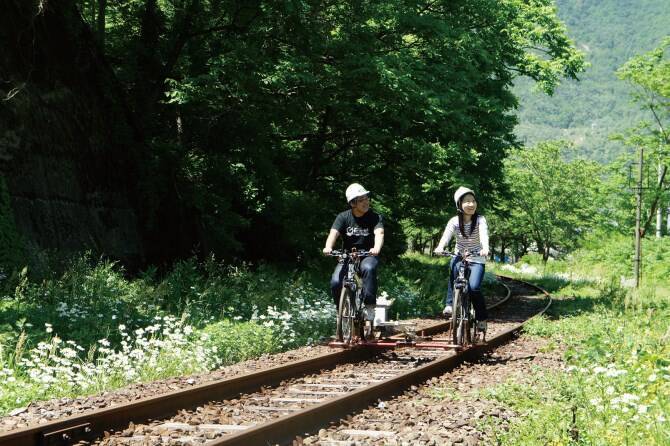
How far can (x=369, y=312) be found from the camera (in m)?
10.6

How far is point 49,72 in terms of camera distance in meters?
15.8

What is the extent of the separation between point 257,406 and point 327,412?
0.82 m

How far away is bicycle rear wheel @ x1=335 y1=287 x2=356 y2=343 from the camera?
1040 centimetres

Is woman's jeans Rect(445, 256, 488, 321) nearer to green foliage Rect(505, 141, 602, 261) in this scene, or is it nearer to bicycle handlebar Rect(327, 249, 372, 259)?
bicycle handlebar Rect(327, 249, 372, 259)

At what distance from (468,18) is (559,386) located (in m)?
16.6

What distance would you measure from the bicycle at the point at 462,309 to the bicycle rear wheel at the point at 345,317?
1.39 meters

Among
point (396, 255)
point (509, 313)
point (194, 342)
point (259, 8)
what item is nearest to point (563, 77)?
point (396, 255)

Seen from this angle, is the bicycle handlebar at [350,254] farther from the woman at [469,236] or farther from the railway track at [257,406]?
the railway track at [257,406]

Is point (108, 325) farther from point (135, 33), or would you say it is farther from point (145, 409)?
point (135, 33)

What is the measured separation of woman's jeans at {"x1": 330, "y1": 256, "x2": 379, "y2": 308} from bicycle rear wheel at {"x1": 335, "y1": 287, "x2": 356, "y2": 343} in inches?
5.3

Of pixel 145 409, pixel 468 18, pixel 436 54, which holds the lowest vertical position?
pixel 145 409

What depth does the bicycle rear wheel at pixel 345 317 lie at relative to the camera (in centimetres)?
1040

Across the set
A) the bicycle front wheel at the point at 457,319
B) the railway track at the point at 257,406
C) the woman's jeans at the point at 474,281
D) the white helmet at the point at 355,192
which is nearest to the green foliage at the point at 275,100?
the white helmet at the point at 355,192

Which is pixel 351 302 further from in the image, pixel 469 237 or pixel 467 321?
pixel 469 237
